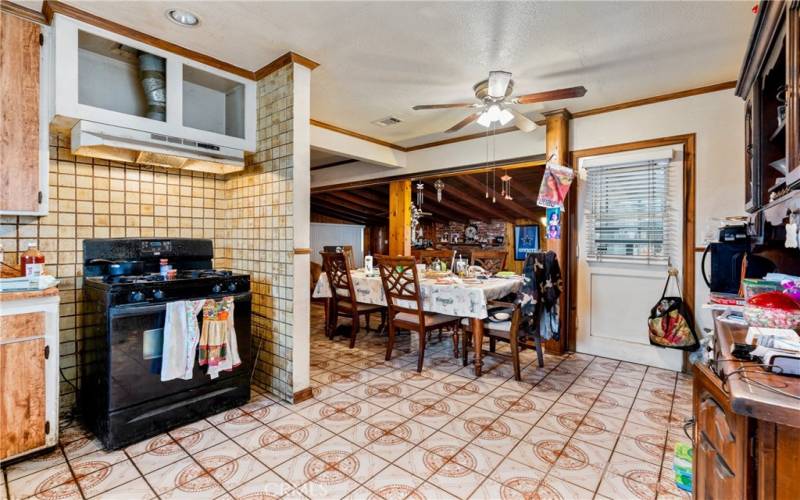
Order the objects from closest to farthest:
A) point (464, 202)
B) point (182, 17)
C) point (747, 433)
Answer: point (747, 433), point (182, 17), point (464, 202)

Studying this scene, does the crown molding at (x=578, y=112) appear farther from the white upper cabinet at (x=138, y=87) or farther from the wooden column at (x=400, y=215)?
the white upper cabinet at (x=138, y=87)

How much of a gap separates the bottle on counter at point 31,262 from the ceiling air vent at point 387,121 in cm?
315

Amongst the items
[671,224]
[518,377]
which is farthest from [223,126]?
[671,224]

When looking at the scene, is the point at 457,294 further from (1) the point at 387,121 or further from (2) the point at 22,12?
(2) the point at 22,12

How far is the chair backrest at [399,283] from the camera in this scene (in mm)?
3289

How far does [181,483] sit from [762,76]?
330 centimetres

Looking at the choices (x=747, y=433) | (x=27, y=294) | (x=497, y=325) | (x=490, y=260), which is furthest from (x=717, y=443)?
(x=490, y=260)

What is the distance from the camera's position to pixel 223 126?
3.14m

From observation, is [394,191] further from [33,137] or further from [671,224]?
[33,137]

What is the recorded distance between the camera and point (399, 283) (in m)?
3.46

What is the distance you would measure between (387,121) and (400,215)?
179 cm

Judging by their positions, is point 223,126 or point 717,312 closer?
point 717,312

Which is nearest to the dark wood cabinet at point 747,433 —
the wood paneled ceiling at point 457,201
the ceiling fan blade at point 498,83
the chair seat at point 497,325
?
the chair seat at point 497,325

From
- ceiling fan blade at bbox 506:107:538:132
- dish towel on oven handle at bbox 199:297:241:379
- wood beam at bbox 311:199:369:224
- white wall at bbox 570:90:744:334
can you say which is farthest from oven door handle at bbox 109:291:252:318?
wood beam at bbox 311:199:369:224
